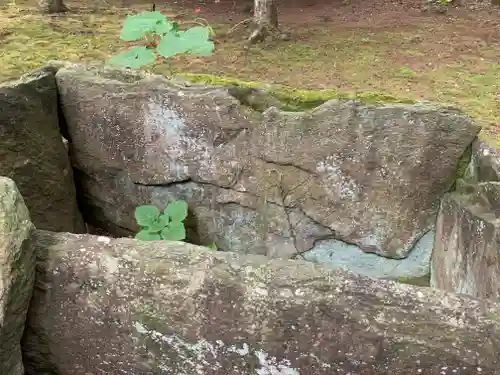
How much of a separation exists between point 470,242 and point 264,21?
14.1ft

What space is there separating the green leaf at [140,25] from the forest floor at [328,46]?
2136 mm

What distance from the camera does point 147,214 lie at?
95.5 inches

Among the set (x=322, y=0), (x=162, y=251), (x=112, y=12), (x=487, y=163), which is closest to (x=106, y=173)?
(x=162, y=251)

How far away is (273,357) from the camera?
4.56 feet

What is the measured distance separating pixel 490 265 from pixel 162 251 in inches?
41.8

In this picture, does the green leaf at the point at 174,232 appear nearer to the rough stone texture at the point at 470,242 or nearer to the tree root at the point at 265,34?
the rough stone texture at the point at 470,242

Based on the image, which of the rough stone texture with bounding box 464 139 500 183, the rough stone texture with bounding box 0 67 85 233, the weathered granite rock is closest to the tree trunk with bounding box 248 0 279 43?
the weathered granite rock

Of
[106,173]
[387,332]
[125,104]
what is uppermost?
[125,104]

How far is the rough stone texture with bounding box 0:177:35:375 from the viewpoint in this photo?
134 cm

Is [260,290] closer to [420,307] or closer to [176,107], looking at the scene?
[420,307]

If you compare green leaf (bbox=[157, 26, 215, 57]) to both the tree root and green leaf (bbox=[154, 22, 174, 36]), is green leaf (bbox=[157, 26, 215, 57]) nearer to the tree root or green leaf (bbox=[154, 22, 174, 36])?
green leaf (bbox=[154, 22, 174, 36])

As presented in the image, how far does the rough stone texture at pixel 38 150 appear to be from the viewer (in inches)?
87.7

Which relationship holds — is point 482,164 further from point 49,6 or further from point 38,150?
point 49,6

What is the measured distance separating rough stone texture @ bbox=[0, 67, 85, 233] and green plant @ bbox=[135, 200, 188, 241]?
348 millimetres
